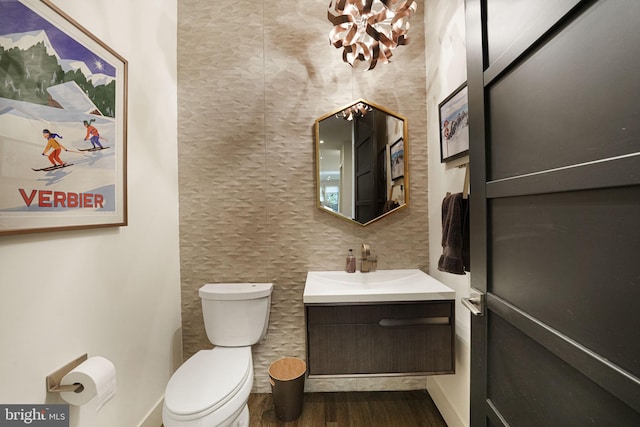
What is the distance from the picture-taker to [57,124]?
38.1 inches

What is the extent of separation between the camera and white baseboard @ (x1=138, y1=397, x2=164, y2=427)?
1.41 meters

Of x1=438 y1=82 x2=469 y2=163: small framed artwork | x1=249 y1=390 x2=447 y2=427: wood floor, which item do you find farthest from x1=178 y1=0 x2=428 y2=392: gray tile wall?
x1=438 y1=82 x2=469 y2=163: small framed artwork

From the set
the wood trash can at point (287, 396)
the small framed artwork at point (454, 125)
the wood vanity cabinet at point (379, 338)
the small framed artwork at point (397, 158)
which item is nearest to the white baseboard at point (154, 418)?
the wood trash can at point (287, 396)

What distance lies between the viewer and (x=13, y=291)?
853 millimetres

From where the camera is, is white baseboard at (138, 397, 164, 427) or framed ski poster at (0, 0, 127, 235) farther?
white baseboard at (138, 397, 164, 427)

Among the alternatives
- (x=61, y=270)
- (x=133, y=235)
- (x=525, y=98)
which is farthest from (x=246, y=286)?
(x=525, y=98)

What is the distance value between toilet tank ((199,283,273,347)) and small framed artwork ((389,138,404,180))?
1184mm

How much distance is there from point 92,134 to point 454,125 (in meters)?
1.70

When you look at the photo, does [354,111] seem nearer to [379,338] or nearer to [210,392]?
[379,338]

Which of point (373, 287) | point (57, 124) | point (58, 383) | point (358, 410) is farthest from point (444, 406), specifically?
point (57, 124)

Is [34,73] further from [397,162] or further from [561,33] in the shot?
[397,162]

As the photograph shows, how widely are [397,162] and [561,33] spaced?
1.25 m

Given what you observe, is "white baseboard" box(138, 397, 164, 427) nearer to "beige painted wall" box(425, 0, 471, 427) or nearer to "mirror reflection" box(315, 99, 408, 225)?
"mirror reflection" box(315, 99, 408, 225)

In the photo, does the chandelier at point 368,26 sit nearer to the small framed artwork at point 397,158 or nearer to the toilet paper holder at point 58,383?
the small framed artwork at point 397,158
